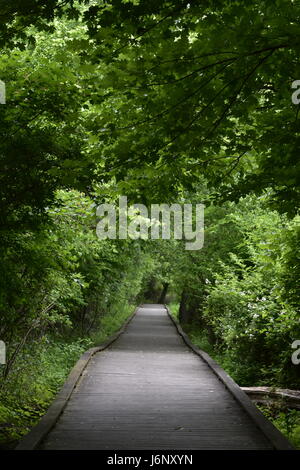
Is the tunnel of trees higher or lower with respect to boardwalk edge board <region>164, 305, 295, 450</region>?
higher

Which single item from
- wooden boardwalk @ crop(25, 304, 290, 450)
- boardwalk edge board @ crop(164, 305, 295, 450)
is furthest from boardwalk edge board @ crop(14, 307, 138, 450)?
boardwalk edge board @ crop(164, 305, 295, 450)

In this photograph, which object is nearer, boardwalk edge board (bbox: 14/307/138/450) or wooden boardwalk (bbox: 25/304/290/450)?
boardwalk edge board (bbox: 14/307/138/450)

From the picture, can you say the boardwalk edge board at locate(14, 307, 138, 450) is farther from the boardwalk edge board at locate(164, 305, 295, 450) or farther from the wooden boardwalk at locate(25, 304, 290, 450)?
the boardwalk edge board at locate(164, 305, 295, 450)

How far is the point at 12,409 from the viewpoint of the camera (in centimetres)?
895

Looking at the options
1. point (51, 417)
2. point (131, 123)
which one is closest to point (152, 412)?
point (51, 417)

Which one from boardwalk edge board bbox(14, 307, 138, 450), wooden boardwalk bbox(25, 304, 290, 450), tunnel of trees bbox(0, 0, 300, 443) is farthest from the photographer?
wooden boardwalk bbox(25, 304, 290, 450)

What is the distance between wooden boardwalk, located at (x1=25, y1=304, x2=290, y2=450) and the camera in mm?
5770

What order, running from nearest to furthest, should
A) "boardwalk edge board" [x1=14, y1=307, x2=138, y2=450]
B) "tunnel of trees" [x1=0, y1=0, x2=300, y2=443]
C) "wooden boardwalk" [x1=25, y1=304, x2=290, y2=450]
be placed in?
1. "tunnel of trees" [x1=0, y1=0, x2=300, y2=443]
2. "boardwalk edge board" [x1=14, y1=307, x2=138, y2=450]
3. "wooden boardwalk" [x1=25, y1=304, x2=290, y2=450]

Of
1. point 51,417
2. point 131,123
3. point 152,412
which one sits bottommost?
point 152,412

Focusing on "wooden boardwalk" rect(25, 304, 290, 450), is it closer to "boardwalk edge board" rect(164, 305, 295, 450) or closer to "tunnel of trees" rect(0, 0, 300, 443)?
"boardwalk edge board" rect(164, 305, 295, 450)

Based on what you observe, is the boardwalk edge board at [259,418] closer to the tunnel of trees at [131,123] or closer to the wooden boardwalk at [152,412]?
the wooden boardwalk at [152,412]

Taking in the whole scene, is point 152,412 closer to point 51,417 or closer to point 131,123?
point 51,417

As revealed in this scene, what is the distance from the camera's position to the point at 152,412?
7.20 m
